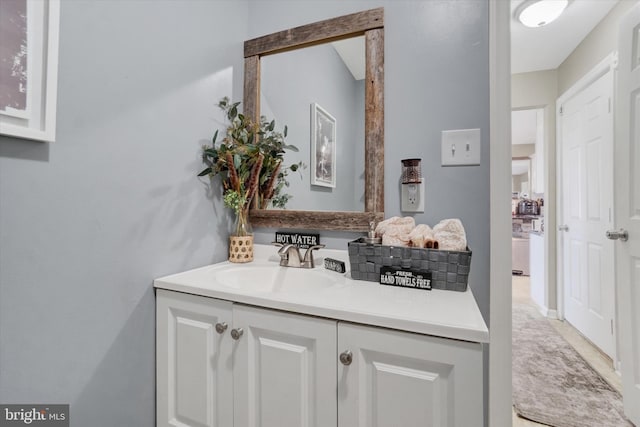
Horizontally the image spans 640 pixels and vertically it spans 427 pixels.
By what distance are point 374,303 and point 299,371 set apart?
0.28m

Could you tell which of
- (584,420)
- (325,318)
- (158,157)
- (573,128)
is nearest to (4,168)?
(158,157)

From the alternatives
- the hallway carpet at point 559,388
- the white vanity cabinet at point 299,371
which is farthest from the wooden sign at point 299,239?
the hallway carpet at point 559,388

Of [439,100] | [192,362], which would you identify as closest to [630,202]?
[439,100]

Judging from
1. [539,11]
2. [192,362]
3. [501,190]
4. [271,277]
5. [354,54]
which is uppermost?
[539,11]

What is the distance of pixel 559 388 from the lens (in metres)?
1.88

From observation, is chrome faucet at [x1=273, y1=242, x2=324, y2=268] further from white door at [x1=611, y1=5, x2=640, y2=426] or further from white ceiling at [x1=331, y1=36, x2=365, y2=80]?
white door at [x1=611, y1=5, x2=640, y2=426]

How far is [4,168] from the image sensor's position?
76 cm

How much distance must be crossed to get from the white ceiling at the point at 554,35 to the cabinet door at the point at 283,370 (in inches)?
103

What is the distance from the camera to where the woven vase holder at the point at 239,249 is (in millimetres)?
1422

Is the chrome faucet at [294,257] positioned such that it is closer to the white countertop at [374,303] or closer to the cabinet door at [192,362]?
the white countertop at [374,303]

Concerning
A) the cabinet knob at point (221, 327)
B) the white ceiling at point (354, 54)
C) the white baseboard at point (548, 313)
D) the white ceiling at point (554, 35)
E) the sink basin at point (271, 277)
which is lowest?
the white baseboard at point (548, 313)

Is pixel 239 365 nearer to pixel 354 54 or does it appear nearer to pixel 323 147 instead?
pixel 323 147

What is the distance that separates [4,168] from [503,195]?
139 centimetres

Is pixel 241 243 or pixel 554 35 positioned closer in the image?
pixel 241 243
